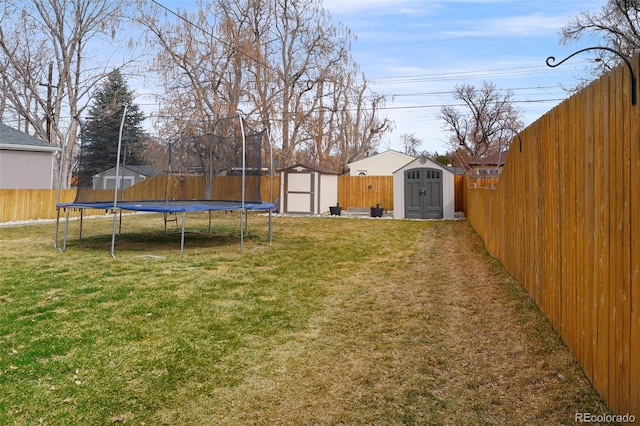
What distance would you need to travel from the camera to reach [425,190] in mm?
15258

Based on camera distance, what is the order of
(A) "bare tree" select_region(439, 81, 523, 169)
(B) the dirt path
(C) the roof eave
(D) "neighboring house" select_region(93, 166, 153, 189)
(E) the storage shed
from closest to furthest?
(B) the dirt path, (D) "neighboring house" select_region(93, 166, 153, 189), (C) the roof eave, (E) the storage shed, (A) "bare tree" select_region(439, 81, 523, 169)

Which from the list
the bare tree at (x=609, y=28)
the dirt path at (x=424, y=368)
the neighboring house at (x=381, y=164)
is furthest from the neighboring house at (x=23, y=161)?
the bare tree at (x=609, y=28)

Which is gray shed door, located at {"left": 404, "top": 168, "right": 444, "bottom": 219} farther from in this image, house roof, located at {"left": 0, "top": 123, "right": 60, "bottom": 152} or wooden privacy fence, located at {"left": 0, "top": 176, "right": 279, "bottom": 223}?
house roof, located at {"left": 0, "top": 123, "right": 60, "bottom": 152}

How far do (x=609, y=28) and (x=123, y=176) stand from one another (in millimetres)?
21813

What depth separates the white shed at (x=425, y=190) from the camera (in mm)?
15148

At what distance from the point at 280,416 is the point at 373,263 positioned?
454cm

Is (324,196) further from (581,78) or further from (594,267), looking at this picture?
(594,267)

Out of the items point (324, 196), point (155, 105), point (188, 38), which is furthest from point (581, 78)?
point (155, 105)

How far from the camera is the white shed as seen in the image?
15.1m

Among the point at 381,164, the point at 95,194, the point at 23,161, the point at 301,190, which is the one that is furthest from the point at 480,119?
the point at 95,194

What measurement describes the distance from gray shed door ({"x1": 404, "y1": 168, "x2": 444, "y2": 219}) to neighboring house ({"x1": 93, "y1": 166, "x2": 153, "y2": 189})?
8762mm

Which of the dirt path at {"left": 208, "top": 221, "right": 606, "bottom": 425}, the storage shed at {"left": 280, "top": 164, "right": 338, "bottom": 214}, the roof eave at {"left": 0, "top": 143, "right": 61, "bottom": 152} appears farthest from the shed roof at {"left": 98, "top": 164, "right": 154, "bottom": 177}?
the roof eave at {"left": 0, "top": 143, "right": 61, "bottom": 152}

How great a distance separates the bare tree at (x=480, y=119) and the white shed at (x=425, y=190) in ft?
62.2

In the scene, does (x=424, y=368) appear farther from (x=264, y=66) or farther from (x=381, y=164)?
(x=381, y=164)
